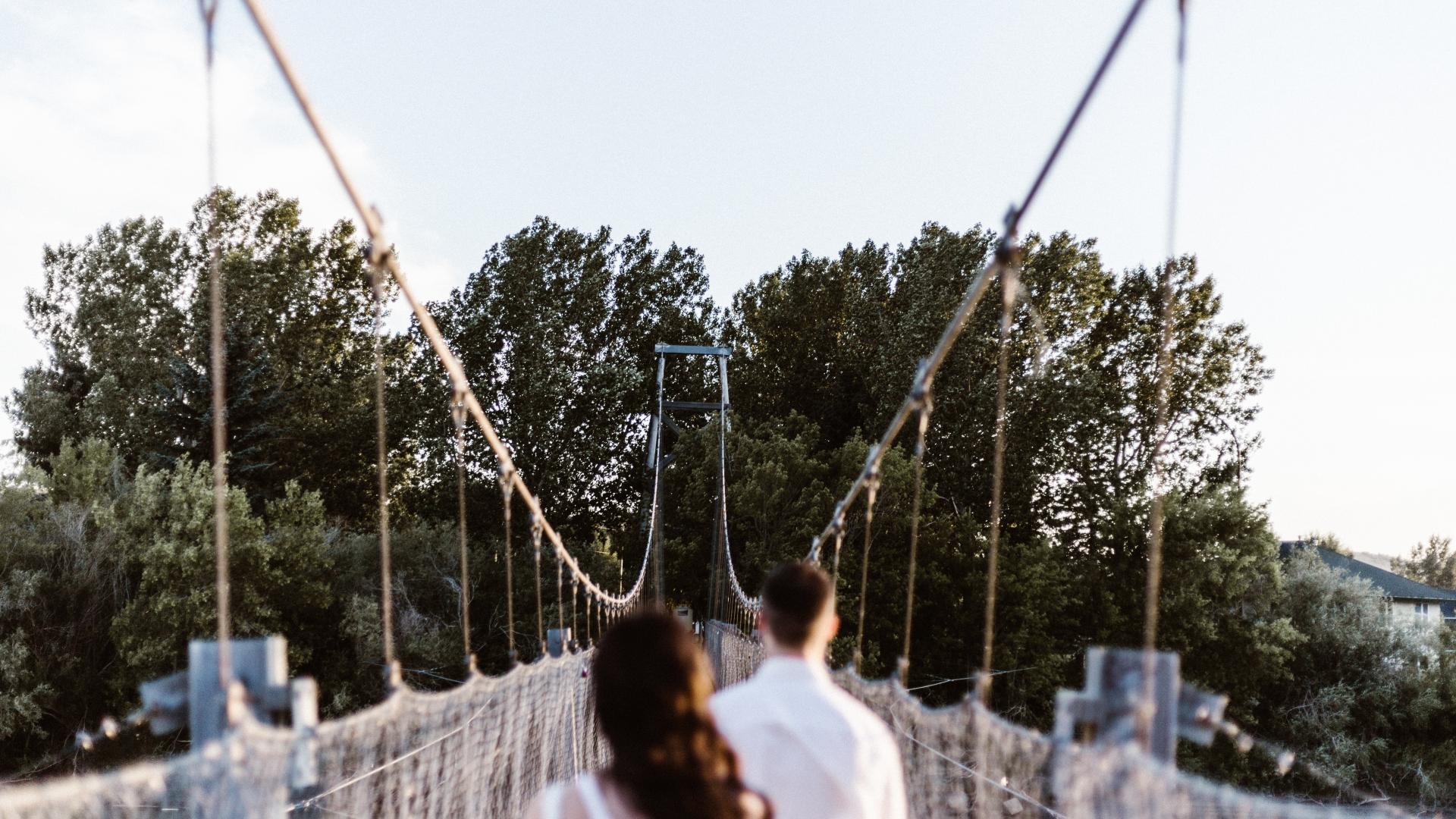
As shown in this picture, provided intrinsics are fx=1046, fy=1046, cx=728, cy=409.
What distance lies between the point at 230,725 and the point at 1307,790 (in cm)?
1517

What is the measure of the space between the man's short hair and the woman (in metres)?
0.36

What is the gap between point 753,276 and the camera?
1717 cm

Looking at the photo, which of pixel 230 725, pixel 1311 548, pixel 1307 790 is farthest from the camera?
pixel 1311 548

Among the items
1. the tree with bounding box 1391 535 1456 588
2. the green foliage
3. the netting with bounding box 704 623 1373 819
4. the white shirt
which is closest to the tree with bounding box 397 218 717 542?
the green foliage

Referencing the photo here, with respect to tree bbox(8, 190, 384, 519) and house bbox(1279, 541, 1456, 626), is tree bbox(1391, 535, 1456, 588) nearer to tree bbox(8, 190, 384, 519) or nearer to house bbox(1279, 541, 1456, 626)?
house bbox(1279, 541, 1456, 626)

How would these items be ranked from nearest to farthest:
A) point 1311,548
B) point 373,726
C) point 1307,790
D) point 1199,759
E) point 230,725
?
point 230,725, point 373,726, point 1199,759, point 1307,790, point 1311,548

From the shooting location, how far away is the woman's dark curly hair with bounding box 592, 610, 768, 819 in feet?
2.24

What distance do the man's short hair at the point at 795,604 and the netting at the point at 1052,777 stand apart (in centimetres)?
36

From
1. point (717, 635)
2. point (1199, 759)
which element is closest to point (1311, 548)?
point (1199, 759)

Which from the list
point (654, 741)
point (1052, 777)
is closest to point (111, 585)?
point (1052, 777)

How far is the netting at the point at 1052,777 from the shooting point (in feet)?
3.50

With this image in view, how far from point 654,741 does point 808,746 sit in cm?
32

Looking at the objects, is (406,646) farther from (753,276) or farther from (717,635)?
(753,276)

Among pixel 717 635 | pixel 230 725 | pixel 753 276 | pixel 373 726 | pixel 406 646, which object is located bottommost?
pixel 406 646
